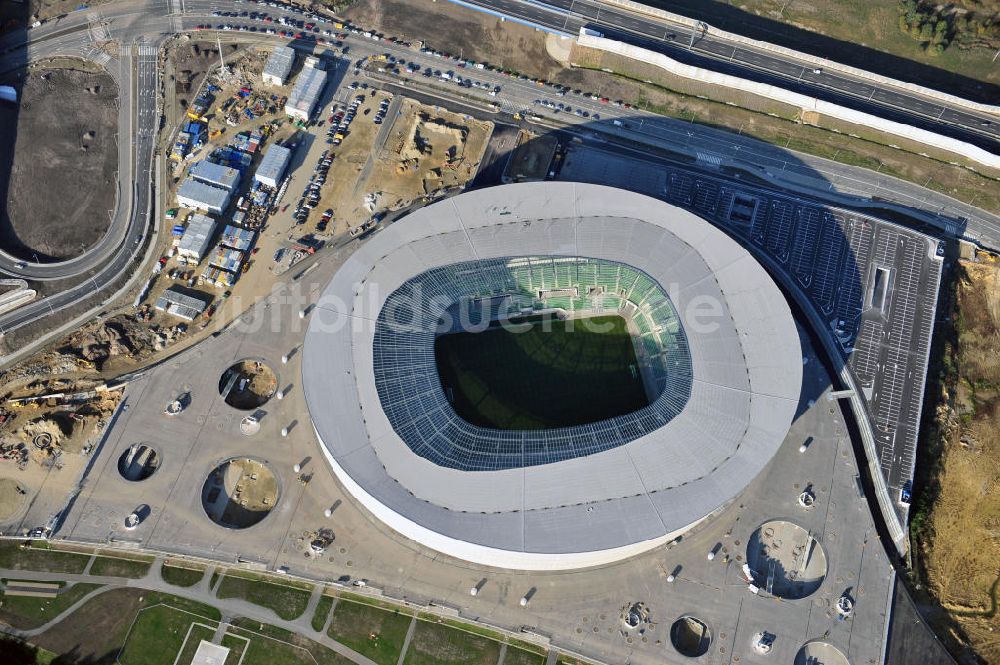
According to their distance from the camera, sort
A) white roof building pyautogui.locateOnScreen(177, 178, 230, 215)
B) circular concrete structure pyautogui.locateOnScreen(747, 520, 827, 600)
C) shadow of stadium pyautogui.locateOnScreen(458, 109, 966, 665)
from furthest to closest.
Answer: white roof building pyautogui.locateOnScreen(177, 178, 230, 215), shadow of stadium pyautogui.locateOnScreen(458, 109, 966, 665), circular concrete structure pyautogui.locateOnScreen(747, 520, 827, 600)

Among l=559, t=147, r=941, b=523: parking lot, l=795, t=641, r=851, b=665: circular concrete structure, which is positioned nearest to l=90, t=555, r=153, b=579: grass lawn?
l=795, t=641, r=851, b=665: circular concrete structure

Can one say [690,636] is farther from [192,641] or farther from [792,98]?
[792,98]

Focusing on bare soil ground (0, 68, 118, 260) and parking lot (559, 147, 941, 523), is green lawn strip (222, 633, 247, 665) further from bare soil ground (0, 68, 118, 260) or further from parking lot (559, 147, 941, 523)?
parking lot (559, 147, 941, 523)

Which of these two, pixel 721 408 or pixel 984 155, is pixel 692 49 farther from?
pixel 721 408

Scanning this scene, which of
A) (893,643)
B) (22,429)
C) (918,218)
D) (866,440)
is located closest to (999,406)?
(866,440)

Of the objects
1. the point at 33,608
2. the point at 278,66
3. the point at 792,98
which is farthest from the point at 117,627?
the point at 792,98
